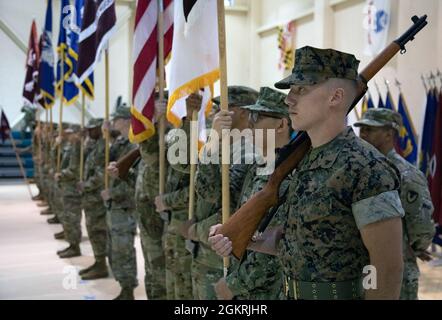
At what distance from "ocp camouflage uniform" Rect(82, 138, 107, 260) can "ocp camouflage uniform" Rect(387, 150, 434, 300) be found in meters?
3.28

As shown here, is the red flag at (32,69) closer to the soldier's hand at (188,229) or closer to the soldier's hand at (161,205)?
the soldier's hand at (161,205)

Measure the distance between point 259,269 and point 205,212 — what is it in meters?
0.69

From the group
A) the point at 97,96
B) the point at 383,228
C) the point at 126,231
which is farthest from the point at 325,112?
the point at 97,96

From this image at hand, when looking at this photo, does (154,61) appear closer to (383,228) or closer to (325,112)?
(325,112)

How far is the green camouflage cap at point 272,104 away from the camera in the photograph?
2219 mm

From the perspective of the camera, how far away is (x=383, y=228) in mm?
1414

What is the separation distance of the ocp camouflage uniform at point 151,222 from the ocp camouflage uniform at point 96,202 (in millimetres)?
1681

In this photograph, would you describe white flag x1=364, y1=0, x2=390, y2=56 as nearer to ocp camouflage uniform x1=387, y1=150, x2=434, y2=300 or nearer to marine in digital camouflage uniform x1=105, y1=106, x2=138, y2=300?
marine in digital camouflage uniform x1=105, y1=106, x2=138, y2=300

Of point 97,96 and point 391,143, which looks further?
point 97,96

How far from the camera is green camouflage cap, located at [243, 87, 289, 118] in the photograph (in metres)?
2.22

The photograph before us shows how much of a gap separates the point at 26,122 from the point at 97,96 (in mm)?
2126

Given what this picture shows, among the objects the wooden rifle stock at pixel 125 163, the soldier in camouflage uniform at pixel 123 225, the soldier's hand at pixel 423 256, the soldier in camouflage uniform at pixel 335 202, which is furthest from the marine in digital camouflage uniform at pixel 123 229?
the soldier in camouflage uniform at pixel 335 202

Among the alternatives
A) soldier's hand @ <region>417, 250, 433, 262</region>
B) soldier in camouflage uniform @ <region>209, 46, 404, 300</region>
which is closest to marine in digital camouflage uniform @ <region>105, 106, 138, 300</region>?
soldier's hand @ <region>417, 250, 433, 262</region>
